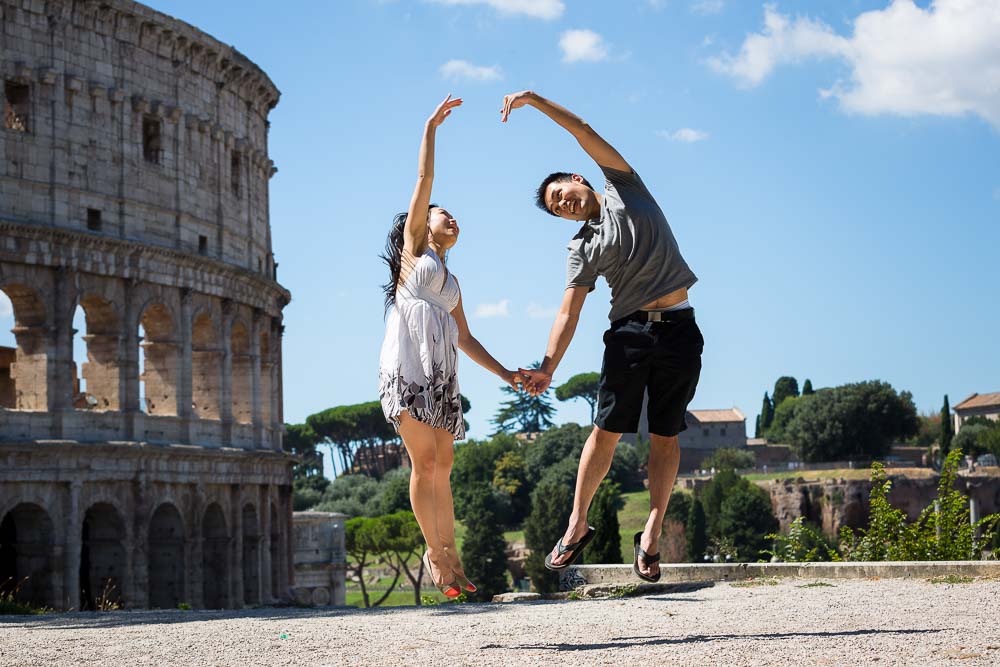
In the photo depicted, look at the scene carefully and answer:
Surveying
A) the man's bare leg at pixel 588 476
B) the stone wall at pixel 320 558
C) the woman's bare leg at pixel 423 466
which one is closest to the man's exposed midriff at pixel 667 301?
the man's bare leg at pixel 588 476

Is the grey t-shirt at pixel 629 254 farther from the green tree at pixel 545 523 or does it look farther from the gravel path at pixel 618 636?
the green tree at pixel 545 523

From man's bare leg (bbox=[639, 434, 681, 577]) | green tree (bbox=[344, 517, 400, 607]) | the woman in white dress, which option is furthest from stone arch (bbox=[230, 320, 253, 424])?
green tree (bbox=[344, 517, 400, 607])

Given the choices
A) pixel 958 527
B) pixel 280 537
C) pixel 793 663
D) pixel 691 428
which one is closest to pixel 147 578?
pixel 280 537

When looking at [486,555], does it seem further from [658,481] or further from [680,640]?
[658,481]

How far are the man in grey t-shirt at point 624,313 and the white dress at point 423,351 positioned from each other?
0.53 metres

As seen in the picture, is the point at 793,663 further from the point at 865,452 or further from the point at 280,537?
the point at 865,452

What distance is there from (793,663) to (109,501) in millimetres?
26922

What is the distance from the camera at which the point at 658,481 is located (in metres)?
8.28

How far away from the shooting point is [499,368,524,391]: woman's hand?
845 cm

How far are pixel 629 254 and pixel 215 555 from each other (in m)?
30.0

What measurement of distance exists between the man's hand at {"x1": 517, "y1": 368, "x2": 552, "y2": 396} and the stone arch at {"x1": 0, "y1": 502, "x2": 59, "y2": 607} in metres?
24.5

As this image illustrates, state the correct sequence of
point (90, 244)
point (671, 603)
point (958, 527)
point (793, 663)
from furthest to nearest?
point (90, 244) < point (958, 527) < point (671, 603) < point (793, 663)

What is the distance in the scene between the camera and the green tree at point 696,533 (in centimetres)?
7175

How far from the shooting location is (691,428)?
395 feet
